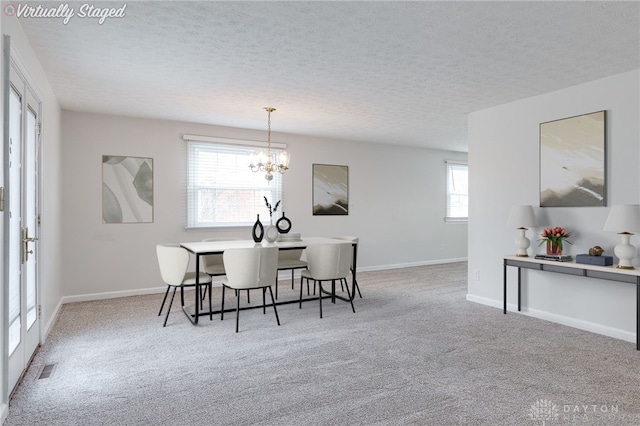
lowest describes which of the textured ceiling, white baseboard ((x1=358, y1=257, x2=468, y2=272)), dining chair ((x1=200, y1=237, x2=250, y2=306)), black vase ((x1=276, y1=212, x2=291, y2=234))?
white baseboard ((x1=358, y1=257, x2=468, y2=272))

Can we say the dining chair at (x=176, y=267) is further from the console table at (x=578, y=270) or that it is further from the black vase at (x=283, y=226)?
the console table at (x=578, y=270)

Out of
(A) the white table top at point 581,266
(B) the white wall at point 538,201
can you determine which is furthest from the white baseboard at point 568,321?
(A) the white table top at point 581,266

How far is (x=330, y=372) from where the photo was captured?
9.10 feet

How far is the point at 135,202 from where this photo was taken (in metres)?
5.30

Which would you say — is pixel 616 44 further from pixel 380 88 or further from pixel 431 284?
pixel 431 284

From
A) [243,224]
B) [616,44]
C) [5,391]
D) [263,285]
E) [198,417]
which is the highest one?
[616,44]

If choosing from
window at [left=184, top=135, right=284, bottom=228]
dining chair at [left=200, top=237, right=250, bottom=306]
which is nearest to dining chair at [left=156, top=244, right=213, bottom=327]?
dining chair at [left=200, top=237, right=250, bottom=306]

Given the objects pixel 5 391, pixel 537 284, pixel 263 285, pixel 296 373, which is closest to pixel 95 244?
pixel 263 285

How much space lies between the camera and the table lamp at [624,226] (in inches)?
127

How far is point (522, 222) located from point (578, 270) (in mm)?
681

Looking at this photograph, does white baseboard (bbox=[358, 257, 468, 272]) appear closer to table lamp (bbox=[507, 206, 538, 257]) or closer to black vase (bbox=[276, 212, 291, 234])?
black vase (bbox=[276, 212, 291, 234])

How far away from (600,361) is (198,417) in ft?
9.49

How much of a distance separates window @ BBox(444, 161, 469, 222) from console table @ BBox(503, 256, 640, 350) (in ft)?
13.4

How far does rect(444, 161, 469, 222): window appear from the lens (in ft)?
27.3
